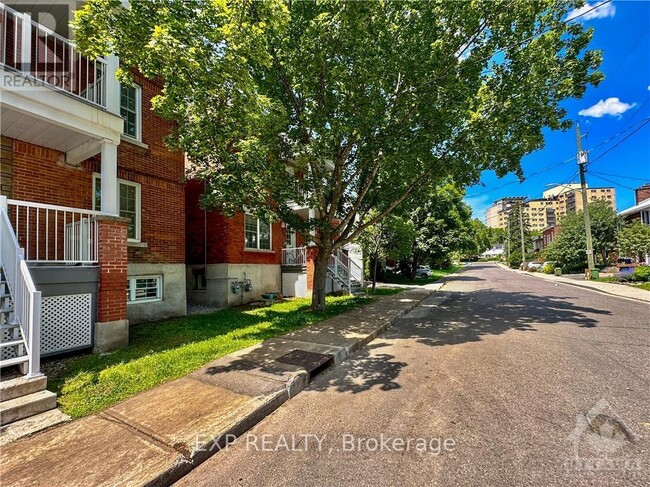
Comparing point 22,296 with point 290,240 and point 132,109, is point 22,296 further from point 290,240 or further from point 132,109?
point 290,240

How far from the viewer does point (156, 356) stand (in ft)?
18.5

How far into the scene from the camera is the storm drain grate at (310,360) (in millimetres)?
5046

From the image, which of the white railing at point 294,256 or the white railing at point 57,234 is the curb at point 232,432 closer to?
the white railing at point 57,234

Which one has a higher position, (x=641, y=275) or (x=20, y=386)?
(x=641, y=275)

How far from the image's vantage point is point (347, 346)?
6.16 meters

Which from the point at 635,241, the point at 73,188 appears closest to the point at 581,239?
the point at 635,241

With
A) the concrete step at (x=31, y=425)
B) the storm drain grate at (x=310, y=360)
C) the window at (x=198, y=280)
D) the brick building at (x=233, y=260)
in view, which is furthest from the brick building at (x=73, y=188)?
the storm drain grate at (x=310, y=360)

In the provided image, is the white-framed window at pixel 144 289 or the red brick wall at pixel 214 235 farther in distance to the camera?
the red brick wall at pixel 214 235

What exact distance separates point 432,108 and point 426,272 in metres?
23.1

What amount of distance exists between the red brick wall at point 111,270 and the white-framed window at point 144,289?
112 inches

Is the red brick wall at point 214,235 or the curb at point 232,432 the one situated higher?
the red brick wall at point 214,235

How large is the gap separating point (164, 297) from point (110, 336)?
362 centimetres
